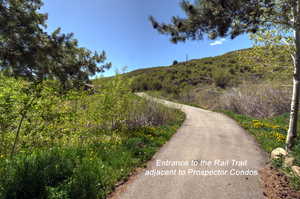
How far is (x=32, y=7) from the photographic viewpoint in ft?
14.8

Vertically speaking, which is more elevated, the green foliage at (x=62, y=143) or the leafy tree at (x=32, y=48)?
the leafy tree at (x=32, y=48)

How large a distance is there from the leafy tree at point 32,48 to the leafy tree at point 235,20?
9.42ft

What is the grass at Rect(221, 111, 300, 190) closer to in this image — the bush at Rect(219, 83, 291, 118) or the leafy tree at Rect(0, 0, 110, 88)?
the bush at Rect(219, 83, 291, 118)

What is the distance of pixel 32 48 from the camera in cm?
423

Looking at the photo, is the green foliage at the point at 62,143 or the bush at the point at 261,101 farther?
the bush at the point at 261,101

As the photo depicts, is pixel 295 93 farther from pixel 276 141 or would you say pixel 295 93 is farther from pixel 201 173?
pixel 201 173

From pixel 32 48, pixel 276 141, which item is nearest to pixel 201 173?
pixel 276 141

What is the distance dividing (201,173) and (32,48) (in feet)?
17.9

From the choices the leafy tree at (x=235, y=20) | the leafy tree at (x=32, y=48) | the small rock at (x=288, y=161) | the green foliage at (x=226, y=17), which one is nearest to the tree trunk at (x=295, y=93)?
the leafy tree at (x=235, y=20)

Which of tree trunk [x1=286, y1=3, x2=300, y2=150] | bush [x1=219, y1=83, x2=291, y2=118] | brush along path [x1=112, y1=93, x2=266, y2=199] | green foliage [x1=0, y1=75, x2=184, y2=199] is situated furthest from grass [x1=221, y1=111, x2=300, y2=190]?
green foliage [x1=0, y1=75, x2=184, y2=199]

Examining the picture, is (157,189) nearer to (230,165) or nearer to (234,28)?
(230,165)

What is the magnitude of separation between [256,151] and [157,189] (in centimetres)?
400

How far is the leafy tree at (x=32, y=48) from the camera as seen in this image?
3.92m

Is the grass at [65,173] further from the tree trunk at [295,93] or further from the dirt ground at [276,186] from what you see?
the tree trunk at [295,93]
